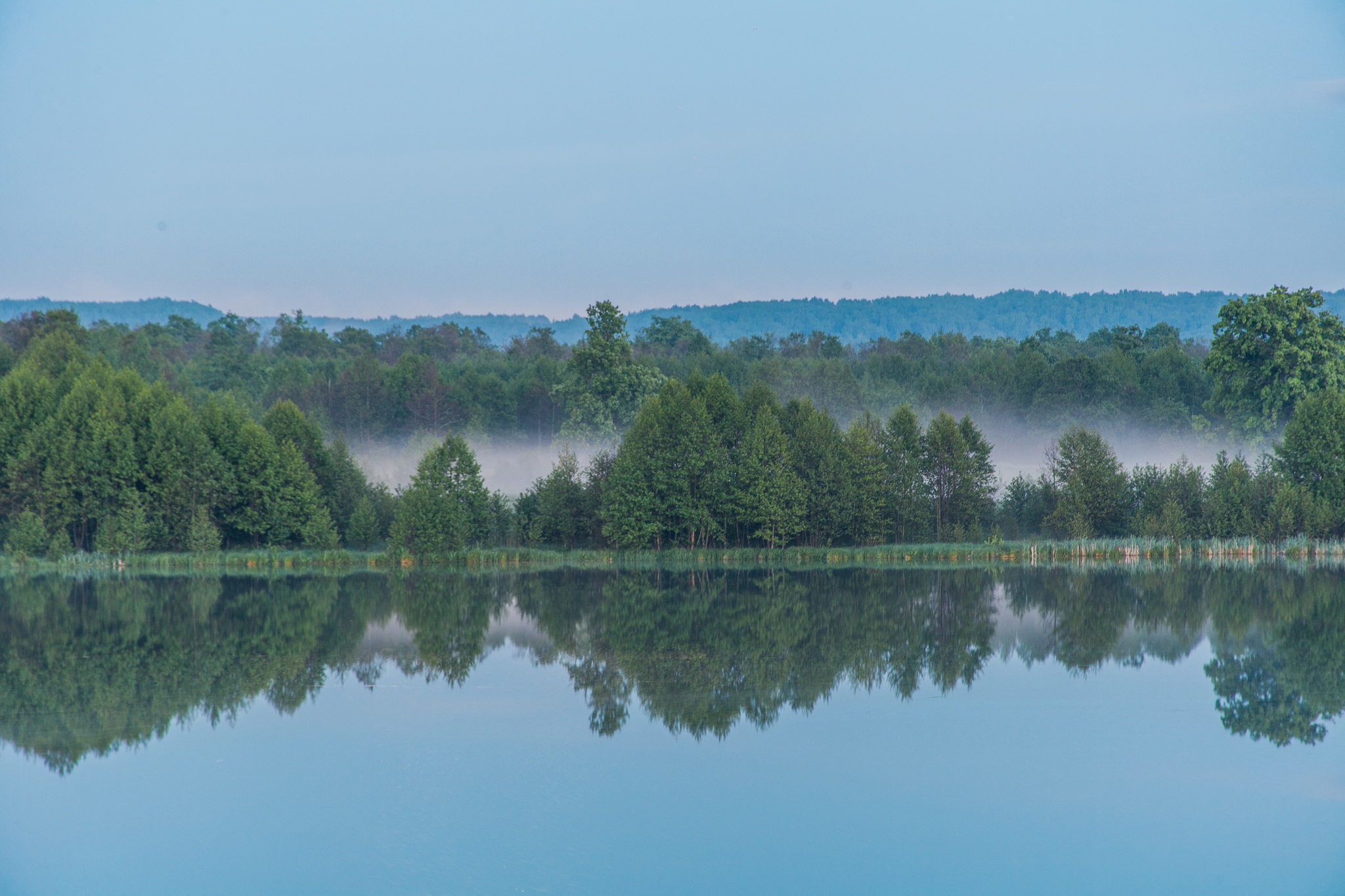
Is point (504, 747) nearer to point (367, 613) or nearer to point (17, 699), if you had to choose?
point (17, 699)

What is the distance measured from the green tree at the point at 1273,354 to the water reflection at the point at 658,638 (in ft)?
63.0

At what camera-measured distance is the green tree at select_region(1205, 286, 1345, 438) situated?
50.3 m

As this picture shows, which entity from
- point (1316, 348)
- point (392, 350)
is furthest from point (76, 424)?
point (392, 350)

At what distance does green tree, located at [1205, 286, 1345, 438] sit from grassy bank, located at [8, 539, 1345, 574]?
12.5m

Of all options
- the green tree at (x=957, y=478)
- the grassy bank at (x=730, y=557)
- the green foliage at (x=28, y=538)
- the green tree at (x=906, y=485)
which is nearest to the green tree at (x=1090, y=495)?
the grassy bank at (x=730, y=557)

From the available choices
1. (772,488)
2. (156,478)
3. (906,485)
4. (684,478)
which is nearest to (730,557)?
(772,488)

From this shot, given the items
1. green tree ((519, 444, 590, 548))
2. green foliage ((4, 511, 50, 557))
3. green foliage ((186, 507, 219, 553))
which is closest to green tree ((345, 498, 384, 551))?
green foliage ((186, 507, 219, 553))

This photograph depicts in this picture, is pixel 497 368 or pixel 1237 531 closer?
pixel 1237 531

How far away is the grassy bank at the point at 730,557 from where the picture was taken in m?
39.2

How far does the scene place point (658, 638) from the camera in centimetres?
2341

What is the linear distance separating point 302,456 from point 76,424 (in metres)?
8.40

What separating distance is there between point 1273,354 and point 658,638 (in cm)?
4098

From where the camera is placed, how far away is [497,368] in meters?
101

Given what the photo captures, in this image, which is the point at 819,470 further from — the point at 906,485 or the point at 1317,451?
the point at 1317,451
